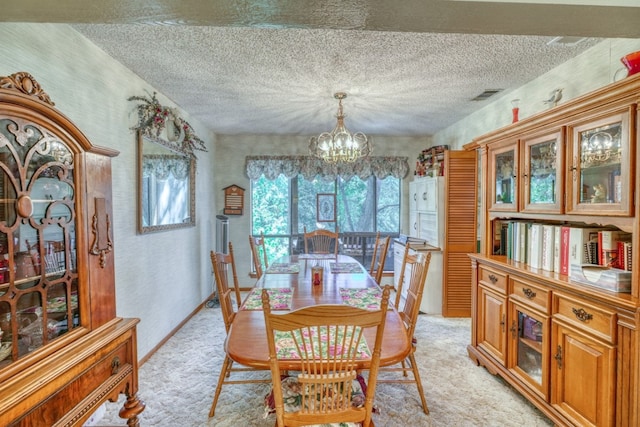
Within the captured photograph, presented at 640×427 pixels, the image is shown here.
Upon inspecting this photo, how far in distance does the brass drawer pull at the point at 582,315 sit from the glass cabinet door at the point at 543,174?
23.6 inches

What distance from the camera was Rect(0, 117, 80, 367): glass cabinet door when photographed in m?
1.05

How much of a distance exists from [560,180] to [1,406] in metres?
2.75

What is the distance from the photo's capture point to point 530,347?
7.16 feet

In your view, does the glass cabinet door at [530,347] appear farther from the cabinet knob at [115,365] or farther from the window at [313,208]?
the window at [313,208]

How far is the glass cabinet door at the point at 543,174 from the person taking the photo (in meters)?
2.01

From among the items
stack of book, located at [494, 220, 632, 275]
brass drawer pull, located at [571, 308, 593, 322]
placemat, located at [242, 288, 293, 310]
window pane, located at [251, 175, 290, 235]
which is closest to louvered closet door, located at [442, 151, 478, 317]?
stack of book, located at [494, 220, 632, 275]

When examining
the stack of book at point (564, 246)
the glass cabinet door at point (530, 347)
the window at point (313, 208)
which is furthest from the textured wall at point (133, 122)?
the glass cabinet door at point (530, 347)

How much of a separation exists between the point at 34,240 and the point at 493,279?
2845 mm

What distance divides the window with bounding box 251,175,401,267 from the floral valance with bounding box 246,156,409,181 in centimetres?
19

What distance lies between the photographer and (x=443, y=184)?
13.3 feet

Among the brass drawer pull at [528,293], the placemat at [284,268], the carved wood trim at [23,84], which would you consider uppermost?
the carved wood trim at [23,84]

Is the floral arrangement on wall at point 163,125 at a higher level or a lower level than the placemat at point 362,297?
higher

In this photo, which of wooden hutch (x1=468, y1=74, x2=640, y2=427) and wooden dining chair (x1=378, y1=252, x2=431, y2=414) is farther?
wooden dining chair (x1=378, y1=252, x2=431, y2=414)

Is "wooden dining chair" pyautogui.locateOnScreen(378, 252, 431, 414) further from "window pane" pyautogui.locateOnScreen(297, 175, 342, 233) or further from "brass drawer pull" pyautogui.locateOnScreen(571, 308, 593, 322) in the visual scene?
"window pane" pyautogui.locateOnScreen(297, 175, 342, 233)
